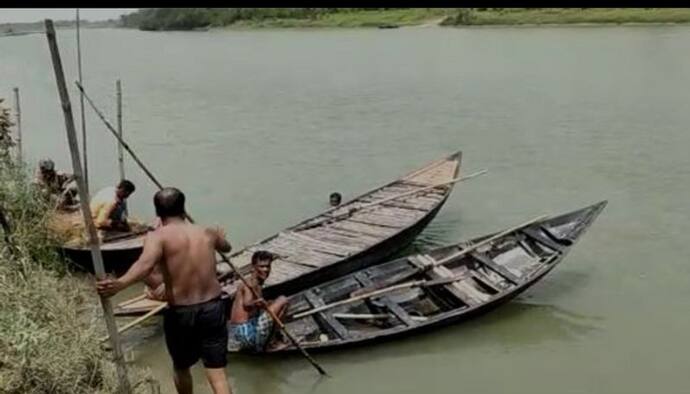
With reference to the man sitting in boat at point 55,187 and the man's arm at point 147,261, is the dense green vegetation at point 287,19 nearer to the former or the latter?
the man sitting in boat at point 55,187

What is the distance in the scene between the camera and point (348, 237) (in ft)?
28.7

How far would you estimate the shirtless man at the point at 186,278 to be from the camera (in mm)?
4332

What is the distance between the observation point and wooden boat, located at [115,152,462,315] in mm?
7640

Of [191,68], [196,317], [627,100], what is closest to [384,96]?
[627,100]

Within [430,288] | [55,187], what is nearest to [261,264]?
[430,288]

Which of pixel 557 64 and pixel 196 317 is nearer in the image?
pixel 196 317

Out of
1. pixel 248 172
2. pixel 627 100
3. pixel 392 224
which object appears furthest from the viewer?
pixel 627 100

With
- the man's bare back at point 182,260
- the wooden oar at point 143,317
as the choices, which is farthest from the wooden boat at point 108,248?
the man's bare back at point 182,260

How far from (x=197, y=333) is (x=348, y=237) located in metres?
4.30

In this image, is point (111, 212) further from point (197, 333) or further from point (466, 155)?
point (466, 155)

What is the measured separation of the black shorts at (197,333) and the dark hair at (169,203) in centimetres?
48

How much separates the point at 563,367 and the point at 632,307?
1.46 metres

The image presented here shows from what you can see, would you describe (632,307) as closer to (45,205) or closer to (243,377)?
(243,377)

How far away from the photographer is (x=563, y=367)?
702 centimetres
